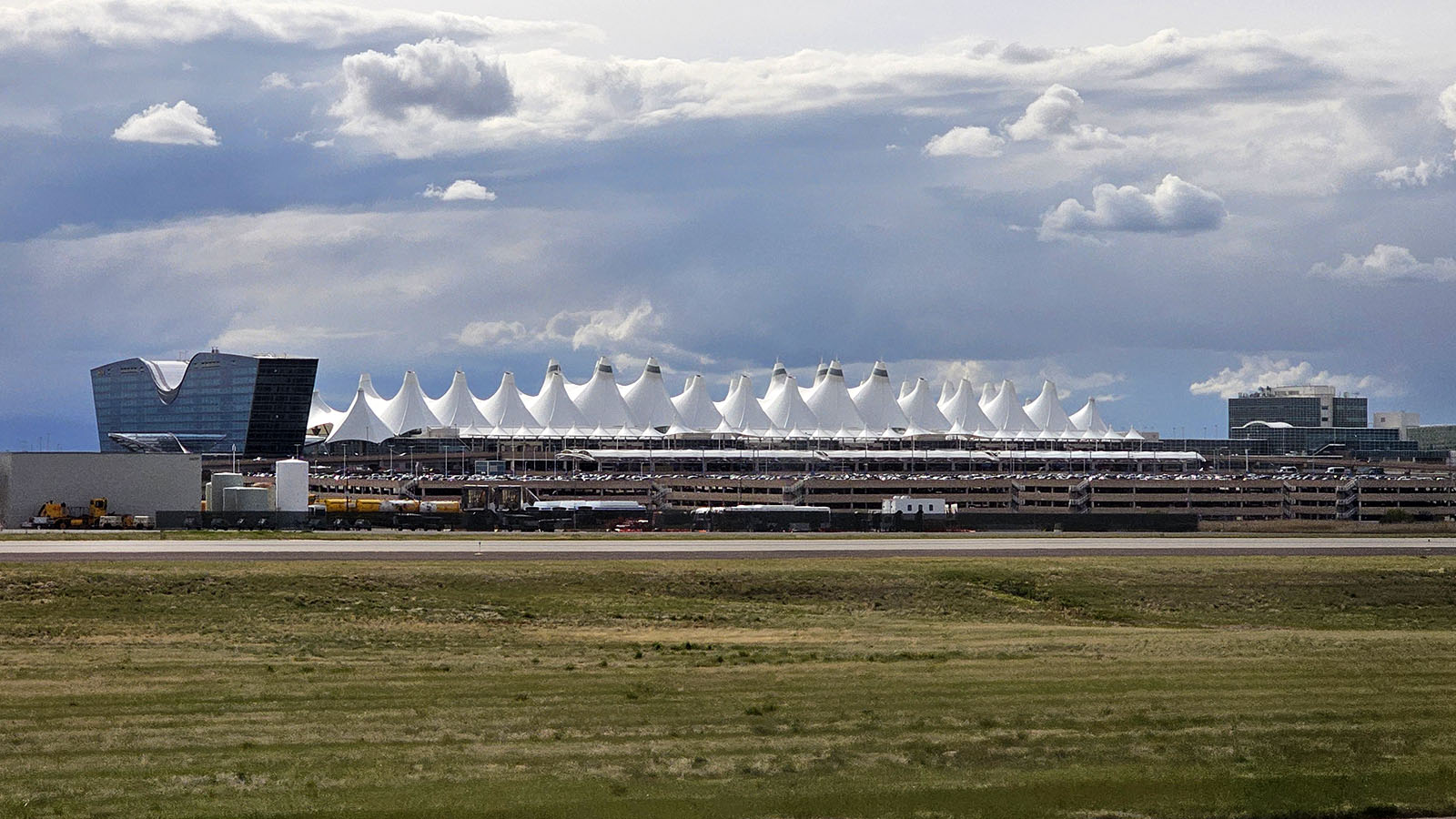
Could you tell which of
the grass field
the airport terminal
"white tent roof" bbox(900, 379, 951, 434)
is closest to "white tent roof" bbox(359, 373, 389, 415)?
the airport terminal

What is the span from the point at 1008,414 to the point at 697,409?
41386 millimetres

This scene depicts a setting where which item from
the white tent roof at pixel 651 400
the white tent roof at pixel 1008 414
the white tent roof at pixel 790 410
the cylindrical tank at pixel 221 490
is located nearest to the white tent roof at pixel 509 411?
the white tent roof at pixel 651 400

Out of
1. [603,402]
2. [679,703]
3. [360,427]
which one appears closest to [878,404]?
[603,402]

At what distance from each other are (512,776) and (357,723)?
12.0 feet

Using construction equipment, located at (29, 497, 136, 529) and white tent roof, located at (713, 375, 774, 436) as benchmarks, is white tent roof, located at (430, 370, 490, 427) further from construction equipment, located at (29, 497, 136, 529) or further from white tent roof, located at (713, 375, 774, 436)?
construction equipment, located at (29, 497, 136, 529)

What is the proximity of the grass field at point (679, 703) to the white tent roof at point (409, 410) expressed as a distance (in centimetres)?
13158

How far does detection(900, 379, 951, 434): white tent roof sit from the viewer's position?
18788 cm

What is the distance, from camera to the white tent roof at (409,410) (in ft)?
552

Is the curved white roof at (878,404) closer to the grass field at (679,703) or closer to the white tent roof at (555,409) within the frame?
the white tent roof at (555,409)

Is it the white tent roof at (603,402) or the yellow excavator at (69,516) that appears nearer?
the yellow excavator at (69,516)

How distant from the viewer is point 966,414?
192m

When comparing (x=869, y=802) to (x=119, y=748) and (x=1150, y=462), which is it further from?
(x=1150, y=462)

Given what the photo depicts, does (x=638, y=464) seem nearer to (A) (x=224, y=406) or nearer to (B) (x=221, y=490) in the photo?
(A) (x=224, y=406)

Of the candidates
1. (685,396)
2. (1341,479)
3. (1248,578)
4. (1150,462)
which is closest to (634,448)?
(685,396)
